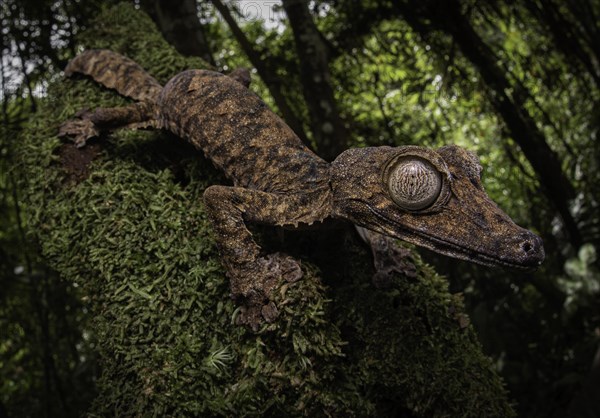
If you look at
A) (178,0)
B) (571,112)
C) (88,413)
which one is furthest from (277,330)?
(571,112)

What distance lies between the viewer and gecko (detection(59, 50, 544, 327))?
2.43m

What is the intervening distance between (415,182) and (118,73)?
326cm

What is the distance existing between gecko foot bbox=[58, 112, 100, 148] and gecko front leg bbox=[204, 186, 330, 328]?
4.83 feet

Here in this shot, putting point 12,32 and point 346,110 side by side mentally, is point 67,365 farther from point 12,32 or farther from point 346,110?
point 346,110

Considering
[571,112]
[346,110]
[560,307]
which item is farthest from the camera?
[571,112]

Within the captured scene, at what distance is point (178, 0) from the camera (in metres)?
5.41

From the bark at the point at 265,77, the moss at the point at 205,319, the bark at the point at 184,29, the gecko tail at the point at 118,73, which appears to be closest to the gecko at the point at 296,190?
the moss at the point at 205,319

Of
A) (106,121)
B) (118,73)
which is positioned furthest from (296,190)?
(118,73)

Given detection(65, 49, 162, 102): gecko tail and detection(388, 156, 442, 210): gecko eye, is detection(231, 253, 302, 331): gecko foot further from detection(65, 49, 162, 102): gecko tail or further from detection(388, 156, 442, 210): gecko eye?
detection(65, 49, 162, 102): gecko tail

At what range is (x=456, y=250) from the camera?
2443 millimetres

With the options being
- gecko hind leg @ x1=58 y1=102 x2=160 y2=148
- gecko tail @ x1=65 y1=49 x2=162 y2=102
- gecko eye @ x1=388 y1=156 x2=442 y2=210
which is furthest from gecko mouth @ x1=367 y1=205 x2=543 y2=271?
gecko tail @ x1=65 y1=49 x2=162 y2=102

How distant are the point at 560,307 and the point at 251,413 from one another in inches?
214

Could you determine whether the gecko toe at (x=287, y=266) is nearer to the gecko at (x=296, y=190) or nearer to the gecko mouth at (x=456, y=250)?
the gecko at (x=296, y=190)

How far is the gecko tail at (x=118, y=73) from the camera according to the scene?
435 cm
